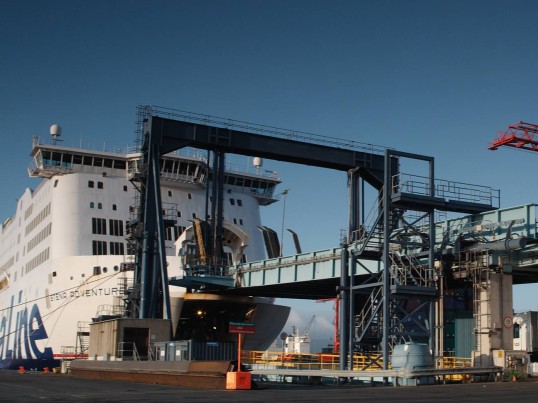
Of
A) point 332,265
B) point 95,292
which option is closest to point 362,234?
point 332,265

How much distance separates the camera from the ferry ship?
4347cm

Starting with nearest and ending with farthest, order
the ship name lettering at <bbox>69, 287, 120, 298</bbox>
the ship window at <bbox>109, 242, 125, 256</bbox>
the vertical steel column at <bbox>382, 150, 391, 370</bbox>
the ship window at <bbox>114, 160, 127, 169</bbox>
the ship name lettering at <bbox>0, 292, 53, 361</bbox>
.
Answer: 1. the vertical steel column at <bbox>382, 150, 391, 370</bbox>
2. the ship name lettering at <bbox>69, 287, 120, 298</bbox>
3. the ship name lettering at <bbox>0, 292, 53, 361</bbox>
4. the ship window at <bbox>109, 242, 125, 256</bbox>
5. the ship window at <bbox>114, 160, 127, 169</bbox>

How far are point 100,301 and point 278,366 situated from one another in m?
11.6

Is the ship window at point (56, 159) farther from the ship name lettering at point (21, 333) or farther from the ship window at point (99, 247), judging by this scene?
the ship name lettering at point (21, 333)

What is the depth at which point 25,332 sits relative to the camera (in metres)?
51.0

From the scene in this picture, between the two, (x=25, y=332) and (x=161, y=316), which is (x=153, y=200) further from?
(x=25, y=332)

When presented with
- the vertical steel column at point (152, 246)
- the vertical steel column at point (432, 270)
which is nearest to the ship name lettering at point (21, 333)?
the vertical steel column at point (152, 246)

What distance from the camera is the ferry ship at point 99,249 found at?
43.5m

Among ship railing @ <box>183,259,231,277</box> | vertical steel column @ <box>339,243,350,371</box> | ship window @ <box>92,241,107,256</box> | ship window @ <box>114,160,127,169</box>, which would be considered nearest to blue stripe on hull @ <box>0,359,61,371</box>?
ship window @ <box>92,241,107,256</box>

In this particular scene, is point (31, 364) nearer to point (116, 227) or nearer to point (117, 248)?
point (117, 248)

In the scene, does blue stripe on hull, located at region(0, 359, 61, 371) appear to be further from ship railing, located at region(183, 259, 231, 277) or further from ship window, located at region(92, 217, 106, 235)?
ship railing, located at region(183, 259, 231, 277)

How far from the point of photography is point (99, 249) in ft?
161

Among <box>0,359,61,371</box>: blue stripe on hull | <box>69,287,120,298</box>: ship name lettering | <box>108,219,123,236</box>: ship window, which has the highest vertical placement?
<box>108,219,123,236</box>: ship window

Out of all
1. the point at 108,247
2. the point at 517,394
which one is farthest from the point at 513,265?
the point at 108,247
